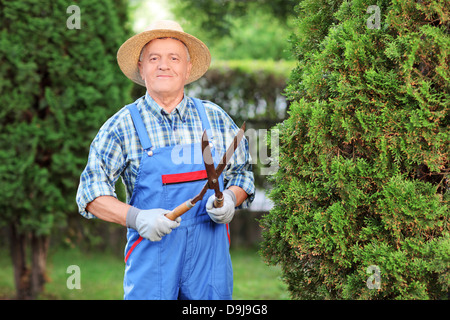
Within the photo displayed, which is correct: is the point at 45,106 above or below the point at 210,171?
above

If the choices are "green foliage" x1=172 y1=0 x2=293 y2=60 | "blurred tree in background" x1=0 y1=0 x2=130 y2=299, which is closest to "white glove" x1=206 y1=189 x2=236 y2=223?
"blurred tree in background" x1=0 y1=0 x2=130 y2=299

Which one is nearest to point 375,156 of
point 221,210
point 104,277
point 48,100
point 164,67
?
point 221,210

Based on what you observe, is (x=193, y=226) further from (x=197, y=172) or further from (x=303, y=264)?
(x=303, y=264)

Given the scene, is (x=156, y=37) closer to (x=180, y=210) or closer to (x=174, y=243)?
(x=180, y=210)

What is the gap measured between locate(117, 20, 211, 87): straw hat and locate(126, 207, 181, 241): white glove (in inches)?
39.4

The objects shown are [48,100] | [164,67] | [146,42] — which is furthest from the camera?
[48,100]

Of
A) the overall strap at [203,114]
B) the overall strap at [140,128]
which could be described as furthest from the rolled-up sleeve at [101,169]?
the overall strap at [203,114]

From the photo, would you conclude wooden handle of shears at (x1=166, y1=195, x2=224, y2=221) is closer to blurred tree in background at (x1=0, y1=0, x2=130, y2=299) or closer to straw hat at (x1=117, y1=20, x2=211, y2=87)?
straw hat at (x1=117, y1=20, x2=211, y2=87)

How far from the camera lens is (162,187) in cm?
282

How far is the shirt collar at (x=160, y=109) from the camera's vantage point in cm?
298

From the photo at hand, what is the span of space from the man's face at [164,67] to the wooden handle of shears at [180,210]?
73cm

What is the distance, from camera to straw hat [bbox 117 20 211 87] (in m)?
2.99

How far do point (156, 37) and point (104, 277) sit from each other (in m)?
5.03
